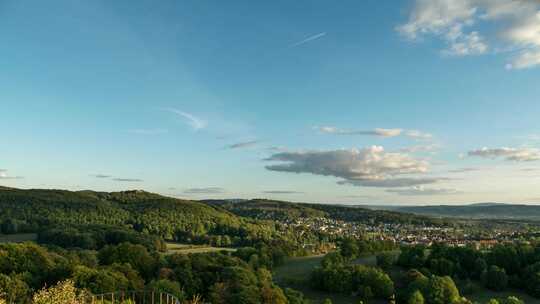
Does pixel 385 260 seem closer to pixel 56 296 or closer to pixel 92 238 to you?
pixel 92 238

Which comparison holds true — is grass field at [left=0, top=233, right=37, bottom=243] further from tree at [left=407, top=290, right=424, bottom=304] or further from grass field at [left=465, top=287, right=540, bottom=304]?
grass field at [left=465, top=287, right=540, bottom=304]

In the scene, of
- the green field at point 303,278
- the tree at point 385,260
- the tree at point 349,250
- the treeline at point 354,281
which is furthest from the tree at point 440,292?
the tree at point 349,250

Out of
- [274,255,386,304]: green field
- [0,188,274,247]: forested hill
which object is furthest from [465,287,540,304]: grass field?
[0,188,274,247]: forested hill

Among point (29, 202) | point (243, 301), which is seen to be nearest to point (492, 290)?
point (243, 301)

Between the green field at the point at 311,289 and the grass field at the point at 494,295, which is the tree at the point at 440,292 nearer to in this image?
the green field at the point at 311,289

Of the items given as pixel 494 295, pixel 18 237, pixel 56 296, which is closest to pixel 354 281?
pixel 494 295
